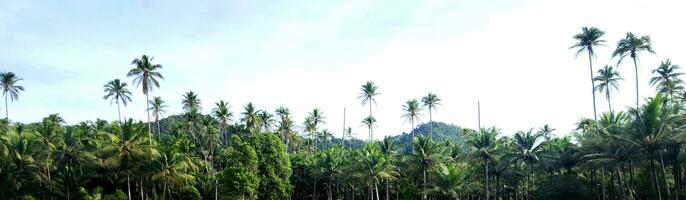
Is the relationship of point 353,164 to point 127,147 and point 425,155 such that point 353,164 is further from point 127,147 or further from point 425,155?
point 127,147

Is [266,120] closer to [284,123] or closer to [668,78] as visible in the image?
[284,123]

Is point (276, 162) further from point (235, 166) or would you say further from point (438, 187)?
point (438, 187)

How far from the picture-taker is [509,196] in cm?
8319

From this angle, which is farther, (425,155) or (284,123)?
(284,123)

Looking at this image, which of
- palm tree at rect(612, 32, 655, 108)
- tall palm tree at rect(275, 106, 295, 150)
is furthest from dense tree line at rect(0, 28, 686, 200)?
tall palm tree at rect(275, 106, 295, 150)

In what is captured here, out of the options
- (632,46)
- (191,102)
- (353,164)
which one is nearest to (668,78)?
(632,46)

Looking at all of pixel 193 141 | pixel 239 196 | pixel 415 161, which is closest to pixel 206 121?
pixel 193 141

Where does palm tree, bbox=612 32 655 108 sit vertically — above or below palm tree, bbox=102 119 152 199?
above

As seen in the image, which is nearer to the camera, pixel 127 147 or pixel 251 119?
pixel 127 147

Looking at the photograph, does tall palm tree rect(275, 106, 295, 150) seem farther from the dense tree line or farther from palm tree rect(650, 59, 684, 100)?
palm tree rect(650, 59, 684, 100)

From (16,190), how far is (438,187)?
158ft

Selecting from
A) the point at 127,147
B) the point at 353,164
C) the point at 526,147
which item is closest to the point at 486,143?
the point at 526,147

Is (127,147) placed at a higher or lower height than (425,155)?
higher

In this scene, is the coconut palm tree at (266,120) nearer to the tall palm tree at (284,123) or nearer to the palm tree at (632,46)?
the tall palm tree at (284,123)
